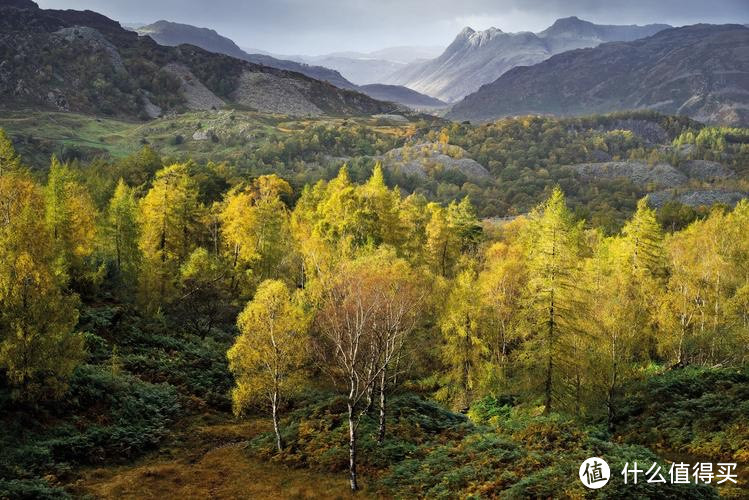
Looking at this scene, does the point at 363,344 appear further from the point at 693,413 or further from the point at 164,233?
the point at 164,233

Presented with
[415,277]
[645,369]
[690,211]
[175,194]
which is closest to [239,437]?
[415,277]

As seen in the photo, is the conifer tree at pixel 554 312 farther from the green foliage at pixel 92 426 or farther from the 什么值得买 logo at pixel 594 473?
the green foliage at pixel 92 426

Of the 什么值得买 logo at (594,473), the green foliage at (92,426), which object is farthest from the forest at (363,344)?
the 什么值得买 logo at (594,473)

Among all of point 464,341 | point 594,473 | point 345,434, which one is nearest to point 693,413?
point 464,341

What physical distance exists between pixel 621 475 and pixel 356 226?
117 ft

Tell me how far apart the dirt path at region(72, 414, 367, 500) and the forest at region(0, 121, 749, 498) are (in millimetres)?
1045

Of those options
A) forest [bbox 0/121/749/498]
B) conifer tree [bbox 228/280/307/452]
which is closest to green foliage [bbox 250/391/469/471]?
forest [bbox 0/121/749/498]

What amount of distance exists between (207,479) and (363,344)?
10.7 meters

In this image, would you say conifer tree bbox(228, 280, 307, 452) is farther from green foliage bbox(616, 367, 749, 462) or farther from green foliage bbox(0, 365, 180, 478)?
green foliage bbox(616, 367, 749, 462)

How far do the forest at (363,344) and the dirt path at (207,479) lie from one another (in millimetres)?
1045

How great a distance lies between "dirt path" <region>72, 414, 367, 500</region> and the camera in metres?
23.4

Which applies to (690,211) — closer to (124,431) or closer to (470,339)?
(470,339)

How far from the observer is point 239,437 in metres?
32.6

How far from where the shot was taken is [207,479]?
25641 mm
